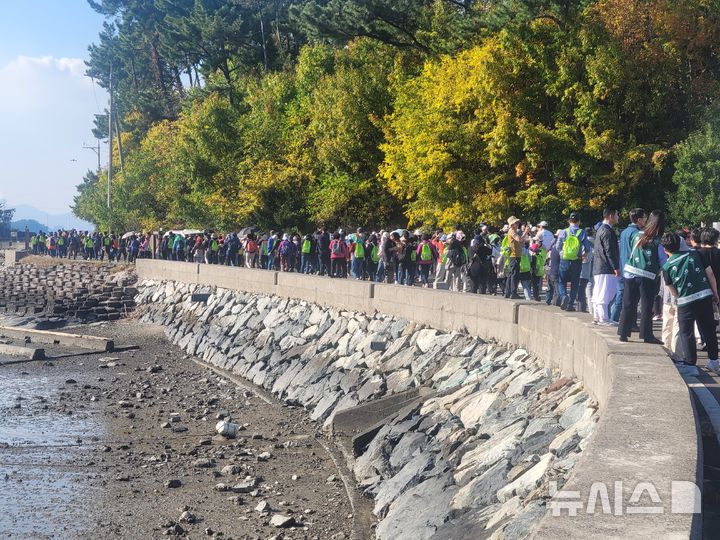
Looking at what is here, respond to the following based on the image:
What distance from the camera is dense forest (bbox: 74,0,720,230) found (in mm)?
30641

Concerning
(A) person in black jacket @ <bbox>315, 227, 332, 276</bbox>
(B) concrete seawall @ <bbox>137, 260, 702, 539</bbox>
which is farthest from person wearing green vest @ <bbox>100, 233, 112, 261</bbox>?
(B) concrete seawall @ <bbox>137, 260, 702, 539</bbox>

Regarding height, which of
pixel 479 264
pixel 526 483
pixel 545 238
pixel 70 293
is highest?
pixel 545 238

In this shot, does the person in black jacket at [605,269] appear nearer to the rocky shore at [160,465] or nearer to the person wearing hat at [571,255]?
the person wearing hat at [571,255]

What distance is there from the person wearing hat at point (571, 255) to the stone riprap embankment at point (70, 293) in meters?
26.8

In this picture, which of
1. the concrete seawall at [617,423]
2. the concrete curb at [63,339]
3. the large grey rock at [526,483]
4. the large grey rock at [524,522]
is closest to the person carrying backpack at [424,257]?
the concrete seawall at [617,423]

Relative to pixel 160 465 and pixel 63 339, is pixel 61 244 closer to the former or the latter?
pixel 63 339

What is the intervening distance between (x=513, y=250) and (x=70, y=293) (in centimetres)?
3111

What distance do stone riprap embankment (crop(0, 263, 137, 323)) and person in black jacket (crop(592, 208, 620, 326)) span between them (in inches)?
1176

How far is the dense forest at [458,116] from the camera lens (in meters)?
30.6

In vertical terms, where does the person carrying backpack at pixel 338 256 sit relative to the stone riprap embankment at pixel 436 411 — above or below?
above

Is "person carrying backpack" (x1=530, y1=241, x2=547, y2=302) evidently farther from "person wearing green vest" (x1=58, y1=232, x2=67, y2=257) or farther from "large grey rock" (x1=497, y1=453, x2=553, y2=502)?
"person wearing green vest" (x1=58, y1=232, x2=67, y2=257)

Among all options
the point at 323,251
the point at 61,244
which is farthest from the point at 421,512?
the point at 61,244

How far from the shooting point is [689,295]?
35.0 ft

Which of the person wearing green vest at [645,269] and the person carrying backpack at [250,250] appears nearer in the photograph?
the person wearing green vest at [645,269]
